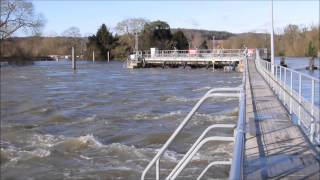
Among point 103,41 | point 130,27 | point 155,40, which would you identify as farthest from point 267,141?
point 130,27

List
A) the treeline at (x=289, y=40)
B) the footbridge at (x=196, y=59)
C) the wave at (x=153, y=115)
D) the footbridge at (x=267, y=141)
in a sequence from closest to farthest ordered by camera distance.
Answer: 1. the footbridge at (x=267, y=141)
2. the wave at (x=153, y=115)
3. the footbridge at (x=196, y=59)
4. the treeline at (x=289, y=40)

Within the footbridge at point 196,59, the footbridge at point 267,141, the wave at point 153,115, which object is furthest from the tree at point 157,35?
the footbridge at point 267,141

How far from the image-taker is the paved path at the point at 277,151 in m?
7.12

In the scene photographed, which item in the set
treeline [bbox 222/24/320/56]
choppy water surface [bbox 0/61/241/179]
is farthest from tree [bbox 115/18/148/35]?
choppy water surface [bbox 0/61/241/179]

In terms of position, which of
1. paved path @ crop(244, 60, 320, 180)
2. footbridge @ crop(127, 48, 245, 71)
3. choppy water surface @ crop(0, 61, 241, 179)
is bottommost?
choppy water surface @ crop(0, 61, 241, 179)

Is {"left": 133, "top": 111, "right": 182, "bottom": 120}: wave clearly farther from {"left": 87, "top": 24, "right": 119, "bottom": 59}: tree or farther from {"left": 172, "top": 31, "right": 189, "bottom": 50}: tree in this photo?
{"left": 87, "top": 24, "right": 119, "bottom": 59}: tree

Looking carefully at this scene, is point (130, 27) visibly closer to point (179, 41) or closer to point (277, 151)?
point (179, 41)

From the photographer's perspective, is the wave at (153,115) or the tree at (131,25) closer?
the wave at (153,115)

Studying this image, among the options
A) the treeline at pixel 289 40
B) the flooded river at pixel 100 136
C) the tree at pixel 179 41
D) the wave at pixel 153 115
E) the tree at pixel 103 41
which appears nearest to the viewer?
the flooded river at pixel 100 136

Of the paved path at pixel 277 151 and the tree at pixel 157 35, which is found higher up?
the tree at pixel 157 35

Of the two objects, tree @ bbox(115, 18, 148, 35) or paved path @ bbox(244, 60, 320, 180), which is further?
tree @ bbox(115, 18, 148, 35)

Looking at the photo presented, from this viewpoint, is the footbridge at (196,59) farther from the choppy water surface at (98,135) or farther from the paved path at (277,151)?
the paved path at (277,151)

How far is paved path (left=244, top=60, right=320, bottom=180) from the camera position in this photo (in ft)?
23.4

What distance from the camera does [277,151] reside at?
8.59 meters
